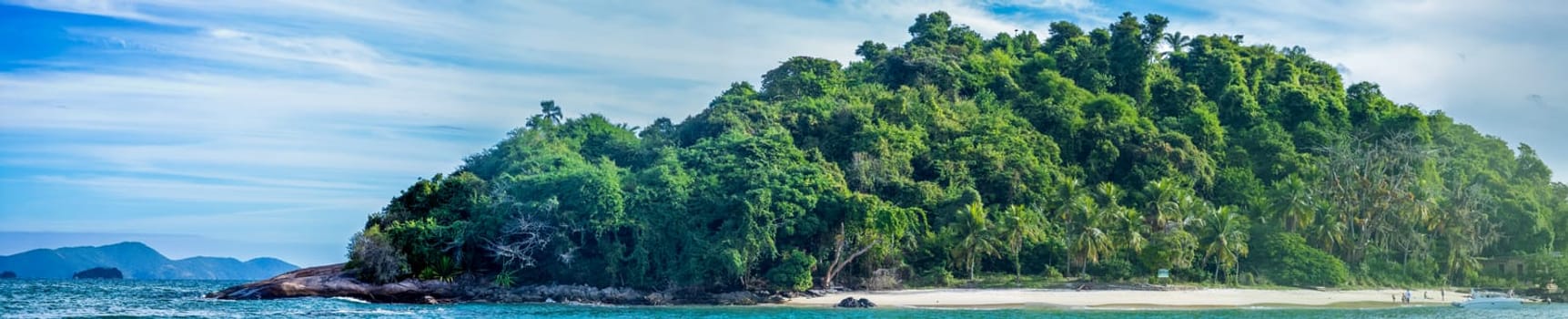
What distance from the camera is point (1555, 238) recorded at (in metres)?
57.1

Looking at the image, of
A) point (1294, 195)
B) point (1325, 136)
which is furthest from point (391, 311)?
point (1325, 136)

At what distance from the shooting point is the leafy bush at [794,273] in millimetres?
47625

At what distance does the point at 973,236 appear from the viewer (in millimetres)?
50062

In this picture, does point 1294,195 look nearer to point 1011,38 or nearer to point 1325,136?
point 1325,136

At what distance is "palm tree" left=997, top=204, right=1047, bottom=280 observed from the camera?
5034cm

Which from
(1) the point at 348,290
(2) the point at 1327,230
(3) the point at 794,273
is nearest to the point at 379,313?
(1) the point at 348,290

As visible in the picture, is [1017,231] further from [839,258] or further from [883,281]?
[839,258]

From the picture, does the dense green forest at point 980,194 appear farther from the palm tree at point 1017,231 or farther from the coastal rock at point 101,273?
the coastal rock at point 101,273

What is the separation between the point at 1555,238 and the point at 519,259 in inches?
1833

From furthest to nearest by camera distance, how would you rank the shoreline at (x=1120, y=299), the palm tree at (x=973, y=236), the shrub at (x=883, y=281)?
the palm tree at (x=973, y=236), the shrub at (x=883, y=281), the shoreline at (x=1120, y=299)

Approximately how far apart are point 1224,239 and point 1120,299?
23.0 feet

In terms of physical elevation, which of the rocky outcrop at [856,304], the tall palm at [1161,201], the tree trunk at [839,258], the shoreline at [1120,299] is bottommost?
the rocky outcrop at [856,304]

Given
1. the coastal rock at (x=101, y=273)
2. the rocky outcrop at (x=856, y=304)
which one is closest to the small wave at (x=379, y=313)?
the rocky outcrop at (x=856, y=304)

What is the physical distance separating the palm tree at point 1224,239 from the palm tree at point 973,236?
28.7ft
